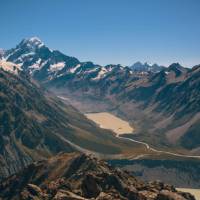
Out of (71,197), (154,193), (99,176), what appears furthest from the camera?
(99,176)

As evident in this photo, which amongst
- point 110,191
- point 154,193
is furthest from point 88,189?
point 154,193

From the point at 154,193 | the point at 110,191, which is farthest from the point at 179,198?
the point at 110,191

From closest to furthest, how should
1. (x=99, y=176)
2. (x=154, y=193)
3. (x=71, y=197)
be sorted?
(x=71, y=197) < (x=154, y=193) < (x=99, y=176)

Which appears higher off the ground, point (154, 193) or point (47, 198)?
point (154, 193)

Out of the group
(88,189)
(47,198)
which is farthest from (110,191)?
(47,198)

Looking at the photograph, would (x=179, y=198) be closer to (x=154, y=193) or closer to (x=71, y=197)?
(x=154, y=193)

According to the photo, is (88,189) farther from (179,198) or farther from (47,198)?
(179,198)

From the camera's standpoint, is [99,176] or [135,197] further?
[99,176]

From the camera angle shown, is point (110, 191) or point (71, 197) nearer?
point (71, 197)
